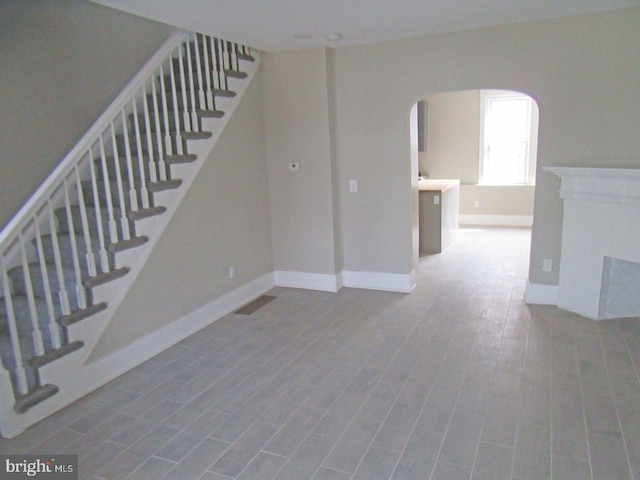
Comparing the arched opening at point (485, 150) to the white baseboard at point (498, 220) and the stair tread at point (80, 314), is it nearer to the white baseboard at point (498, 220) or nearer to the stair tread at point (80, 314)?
the white baseboard at point (498, 220)

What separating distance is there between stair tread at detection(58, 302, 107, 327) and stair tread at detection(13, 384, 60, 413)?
0.39 m

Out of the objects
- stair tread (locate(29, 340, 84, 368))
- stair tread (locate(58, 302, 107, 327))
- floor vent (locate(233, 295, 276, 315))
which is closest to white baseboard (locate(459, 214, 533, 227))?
floor vent (locate(233, 295, 276, 315))

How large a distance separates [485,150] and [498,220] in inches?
48.7

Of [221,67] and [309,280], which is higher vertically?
[221,67]

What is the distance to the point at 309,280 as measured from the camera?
5.12 meters

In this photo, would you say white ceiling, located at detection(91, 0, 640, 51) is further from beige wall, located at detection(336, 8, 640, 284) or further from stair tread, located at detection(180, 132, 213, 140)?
stair tread, located at detection(180, 132, 213, 140)

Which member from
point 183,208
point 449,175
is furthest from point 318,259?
point 449,175

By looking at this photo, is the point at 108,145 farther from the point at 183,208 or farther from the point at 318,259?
the point at 318,259

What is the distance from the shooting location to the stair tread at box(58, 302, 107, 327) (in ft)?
9.68

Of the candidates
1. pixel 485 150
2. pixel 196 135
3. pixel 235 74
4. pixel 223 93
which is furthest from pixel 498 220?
pixel 196 135

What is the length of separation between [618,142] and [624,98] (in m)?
0.35

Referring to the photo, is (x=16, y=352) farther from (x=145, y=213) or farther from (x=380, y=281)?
(x=380, y=281)

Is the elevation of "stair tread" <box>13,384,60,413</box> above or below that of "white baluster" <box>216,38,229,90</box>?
below

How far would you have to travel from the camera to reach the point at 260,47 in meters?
4.48
